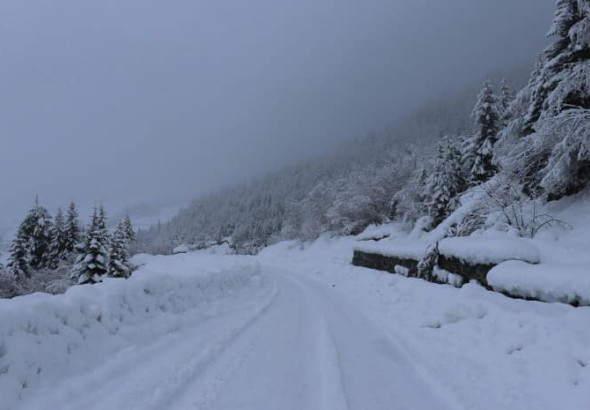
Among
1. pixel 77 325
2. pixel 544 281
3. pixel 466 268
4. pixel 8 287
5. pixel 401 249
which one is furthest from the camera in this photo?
pixel 8 287

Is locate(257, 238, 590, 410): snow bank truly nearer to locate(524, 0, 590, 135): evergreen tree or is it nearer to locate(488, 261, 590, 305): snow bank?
locate(488, 261, 590, 305): snow bank

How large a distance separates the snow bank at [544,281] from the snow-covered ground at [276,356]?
24cm

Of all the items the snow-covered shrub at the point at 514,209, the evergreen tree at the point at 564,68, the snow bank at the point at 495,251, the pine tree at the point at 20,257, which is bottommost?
the pine tree at the point at 20,257

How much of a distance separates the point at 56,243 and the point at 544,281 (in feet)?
143

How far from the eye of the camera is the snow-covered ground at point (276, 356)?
11.8 ft

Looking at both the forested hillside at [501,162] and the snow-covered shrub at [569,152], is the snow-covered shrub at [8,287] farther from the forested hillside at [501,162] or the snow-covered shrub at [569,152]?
the snow-covered shrub at [569,152]

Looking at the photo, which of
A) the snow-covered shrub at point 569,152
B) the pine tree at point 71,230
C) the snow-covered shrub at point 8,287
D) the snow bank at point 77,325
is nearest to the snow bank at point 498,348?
the snow bank at point 77,325

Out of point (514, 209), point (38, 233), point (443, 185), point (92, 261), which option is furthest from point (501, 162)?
point (38, 233)

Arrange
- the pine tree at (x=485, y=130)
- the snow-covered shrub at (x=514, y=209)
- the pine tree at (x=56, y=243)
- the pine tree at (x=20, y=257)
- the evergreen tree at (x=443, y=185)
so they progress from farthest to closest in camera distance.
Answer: the pine tree at (x=56, y=243), the pine tree at (x=20, y=257), the evergreen tree at (x=443, y=185), the pine tree at (x=485, y=130), the snow-covered shrub at (x=514, y=209)

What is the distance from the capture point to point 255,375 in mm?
4359

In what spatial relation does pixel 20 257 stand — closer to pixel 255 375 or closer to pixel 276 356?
pixel 276 356

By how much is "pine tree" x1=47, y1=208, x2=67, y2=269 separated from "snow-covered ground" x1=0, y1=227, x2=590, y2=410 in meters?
36.2

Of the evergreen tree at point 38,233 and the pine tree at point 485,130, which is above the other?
the pine tree at point 485,130

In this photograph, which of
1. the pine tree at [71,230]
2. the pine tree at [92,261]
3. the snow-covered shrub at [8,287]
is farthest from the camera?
the pine tree at [71,230]
